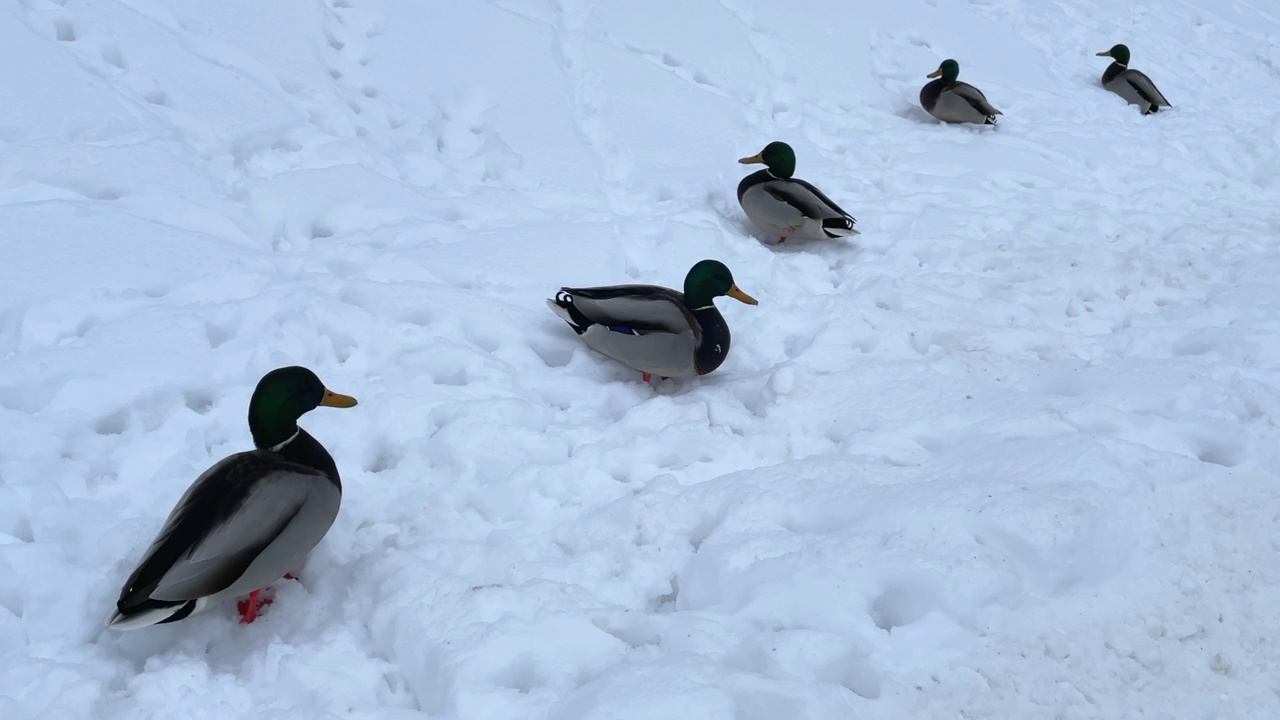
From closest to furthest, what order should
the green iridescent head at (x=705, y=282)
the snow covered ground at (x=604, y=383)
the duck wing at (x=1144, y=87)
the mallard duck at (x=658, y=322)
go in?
1. the snow covered ground at (x=604, y=383)
2. the mallard duck at (x=658, y=322)
3. the green iridescent head at (x=705, y=282)
4. the duck wing at (x=1144, y=87)

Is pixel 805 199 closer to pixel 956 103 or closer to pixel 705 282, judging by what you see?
pixel 705 282

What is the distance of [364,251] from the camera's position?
14.9 feet

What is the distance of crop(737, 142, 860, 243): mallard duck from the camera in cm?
520

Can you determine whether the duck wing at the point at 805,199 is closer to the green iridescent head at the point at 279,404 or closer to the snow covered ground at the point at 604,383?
the snow covered ground at the point at 604,383

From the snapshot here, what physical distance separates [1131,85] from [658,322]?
5.80 m

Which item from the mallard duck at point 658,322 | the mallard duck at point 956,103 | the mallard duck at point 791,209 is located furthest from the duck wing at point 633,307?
the mallard duck at point 956,103

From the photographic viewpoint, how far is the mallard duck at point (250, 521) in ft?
8.20

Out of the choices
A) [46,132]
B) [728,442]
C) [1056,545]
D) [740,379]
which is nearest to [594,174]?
[740,379]

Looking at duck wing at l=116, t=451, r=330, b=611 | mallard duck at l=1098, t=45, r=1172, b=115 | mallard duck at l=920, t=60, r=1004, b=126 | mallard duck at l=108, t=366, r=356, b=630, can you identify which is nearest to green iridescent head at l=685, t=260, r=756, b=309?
mallard duck at l=108, t=366, r=356, b=630

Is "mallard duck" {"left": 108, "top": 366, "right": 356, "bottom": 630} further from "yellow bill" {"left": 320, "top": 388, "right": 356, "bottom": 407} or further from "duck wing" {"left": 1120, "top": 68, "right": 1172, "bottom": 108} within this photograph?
"duck wing" {"left": 1120, "top": 68, "right": 1172, "bottom": 108}

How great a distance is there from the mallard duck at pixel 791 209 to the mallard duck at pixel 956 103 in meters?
1.99

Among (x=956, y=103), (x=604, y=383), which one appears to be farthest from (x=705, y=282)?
(x=956, y=103)

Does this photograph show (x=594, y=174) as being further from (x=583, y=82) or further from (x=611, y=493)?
(x=611, y=493)

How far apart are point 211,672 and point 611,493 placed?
1.41 m
